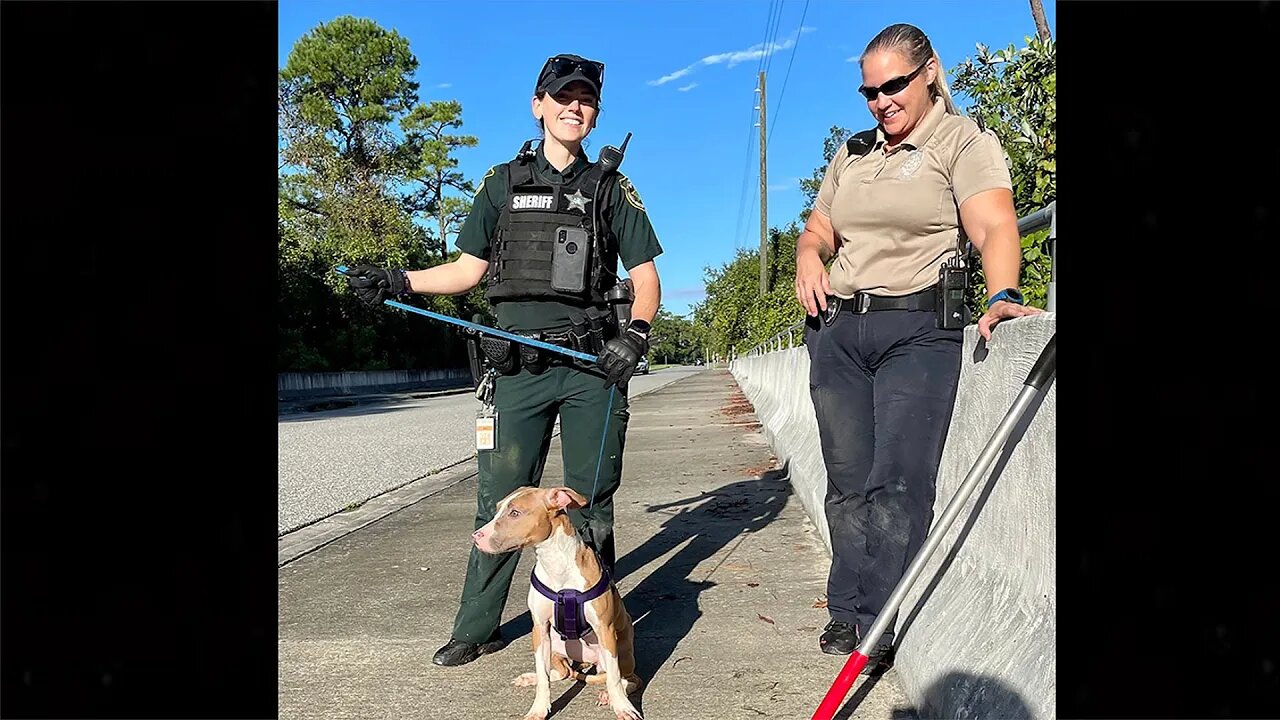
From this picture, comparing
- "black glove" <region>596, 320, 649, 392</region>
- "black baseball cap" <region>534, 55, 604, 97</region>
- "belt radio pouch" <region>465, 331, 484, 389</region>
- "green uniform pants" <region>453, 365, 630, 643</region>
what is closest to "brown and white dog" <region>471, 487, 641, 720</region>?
"green uniform pants" <region>453, 365, 630, 643</region>

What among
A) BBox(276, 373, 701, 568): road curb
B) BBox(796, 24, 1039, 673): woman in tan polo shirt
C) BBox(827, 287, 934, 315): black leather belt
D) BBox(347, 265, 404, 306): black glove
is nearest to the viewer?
BBox(796, 24, 1039, 673): woman in tan polo shirt

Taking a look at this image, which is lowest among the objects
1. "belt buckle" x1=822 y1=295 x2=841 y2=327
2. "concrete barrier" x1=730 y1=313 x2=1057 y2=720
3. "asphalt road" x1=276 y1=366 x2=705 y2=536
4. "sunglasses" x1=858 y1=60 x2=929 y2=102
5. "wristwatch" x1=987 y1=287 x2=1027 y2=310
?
"asphalt road" x1=276 y1=366 x2=705 y2=536

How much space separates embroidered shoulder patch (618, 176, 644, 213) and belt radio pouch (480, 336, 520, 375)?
2.72 feet

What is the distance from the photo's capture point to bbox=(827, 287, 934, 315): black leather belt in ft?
11.0

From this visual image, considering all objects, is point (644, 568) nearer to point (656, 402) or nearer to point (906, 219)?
point (906, 219)

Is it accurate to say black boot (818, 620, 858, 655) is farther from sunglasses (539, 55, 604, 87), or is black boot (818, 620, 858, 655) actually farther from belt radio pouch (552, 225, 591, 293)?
sunglasses (539, 55, 604, 87)

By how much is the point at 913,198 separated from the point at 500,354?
1755 mm

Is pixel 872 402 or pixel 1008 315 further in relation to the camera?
pixel 872 402

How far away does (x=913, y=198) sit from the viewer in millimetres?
3297

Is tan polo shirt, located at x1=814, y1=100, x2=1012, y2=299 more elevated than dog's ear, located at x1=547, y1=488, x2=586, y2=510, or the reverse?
tan polo shirt, located at x1=814, y1=100, x2=1012, y2=299
